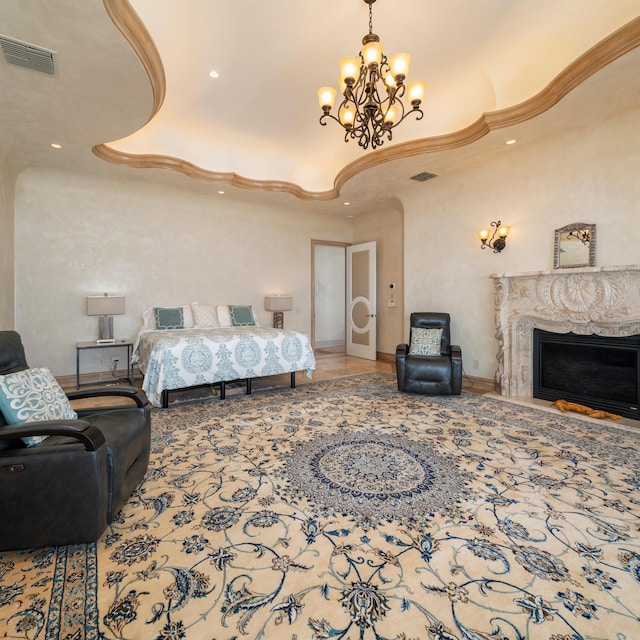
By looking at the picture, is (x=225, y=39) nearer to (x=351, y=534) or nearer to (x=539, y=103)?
(x=539, y=103)

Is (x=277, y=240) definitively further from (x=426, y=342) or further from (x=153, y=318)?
(x=426, y=342)

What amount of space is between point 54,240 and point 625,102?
686 centimetres

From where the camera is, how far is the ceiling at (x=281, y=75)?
261cm

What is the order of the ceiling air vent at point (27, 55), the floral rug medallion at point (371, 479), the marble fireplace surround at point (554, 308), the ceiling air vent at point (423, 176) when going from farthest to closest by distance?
1. the ceiling air vent at point (423, 176)
2. the marble fireplace surround at point (554, 308)
3. the ceiling air vent at point (27, 55)
4. the floral rug medallion at point (371, 479)

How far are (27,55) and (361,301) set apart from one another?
5679 millimetres

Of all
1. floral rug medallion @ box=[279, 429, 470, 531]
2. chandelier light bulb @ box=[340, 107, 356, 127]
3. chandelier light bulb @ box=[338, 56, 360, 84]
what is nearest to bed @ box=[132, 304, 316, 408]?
floral rug medallion @ box=[279, 429, 470, 531]

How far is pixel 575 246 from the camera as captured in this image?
379cm

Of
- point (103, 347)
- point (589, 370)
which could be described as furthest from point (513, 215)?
point (103, 347)

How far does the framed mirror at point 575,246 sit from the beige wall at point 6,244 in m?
6.32

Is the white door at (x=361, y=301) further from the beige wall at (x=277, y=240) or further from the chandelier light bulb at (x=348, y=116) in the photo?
the chandelier light bulb at (x=348, y=116)

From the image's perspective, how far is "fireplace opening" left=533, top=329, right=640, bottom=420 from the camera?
11.4ft

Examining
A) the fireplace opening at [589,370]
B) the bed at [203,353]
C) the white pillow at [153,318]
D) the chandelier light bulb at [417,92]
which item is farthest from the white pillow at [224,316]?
the fireplace opening at [589,370]

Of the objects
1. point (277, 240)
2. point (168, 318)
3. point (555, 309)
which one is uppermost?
point (277, 240)

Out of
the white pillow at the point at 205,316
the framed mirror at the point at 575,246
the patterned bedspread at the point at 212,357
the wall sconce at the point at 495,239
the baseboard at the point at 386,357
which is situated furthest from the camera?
the baseboard at the point at 386,357
